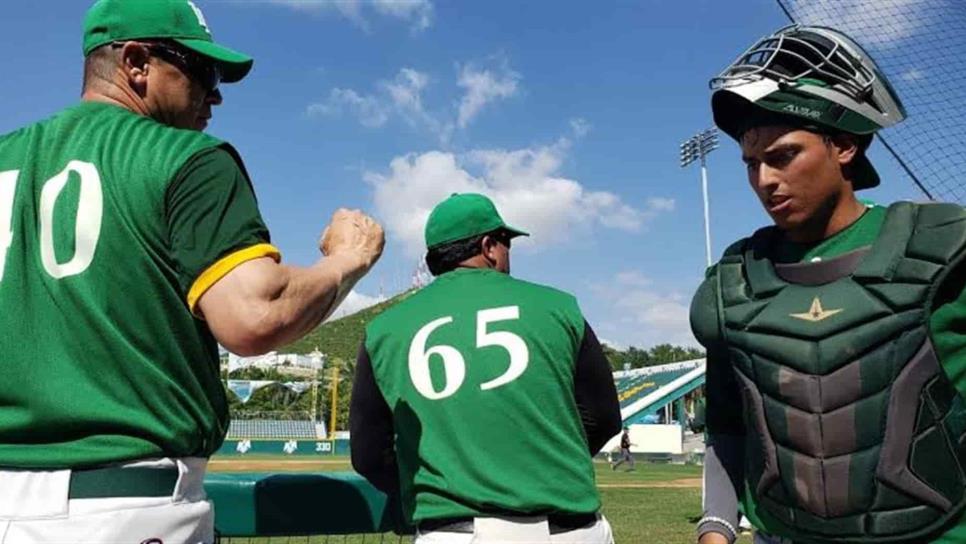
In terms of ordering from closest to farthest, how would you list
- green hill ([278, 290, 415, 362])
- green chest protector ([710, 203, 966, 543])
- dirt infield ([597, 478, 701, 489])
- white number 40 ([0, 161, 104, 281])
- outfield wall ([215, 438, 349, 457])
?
white number 40 ([0, 161, 104, 281]) → green chest protector ([710, 203, 966, 543]) → dirt infield ([597, 478, 701, 489]) → outfield wall ([215, 438, 349, 457]) → green hill ([278, 290, 415, 362])

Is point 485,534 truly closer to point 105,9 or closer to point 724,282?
point 724,282

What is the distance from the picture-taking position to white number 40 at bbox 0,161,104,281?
2.08m

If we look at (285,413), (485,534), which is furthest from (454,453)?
(285,413)

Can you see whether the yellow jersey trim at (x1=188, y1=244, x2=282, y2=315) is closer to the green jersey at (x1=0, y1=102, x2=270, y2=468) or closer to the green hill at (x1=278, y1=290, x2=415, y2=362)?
the green jersey at (x1=0, y1=102, x2=270, y2=468)

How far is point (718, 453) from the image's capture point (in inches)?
105

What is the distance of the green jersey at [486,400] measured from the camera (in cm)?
310

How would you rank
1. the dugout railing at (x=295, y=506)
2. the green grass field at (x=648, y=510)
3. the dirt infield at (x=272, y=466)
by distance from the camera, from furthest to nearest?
the dirt infield at (x=272, y=466), the green grass field at (x=648, y=510), the dugout railing at (x=295, y=506)

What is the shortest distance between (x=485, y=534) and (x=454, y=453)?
0.29 m

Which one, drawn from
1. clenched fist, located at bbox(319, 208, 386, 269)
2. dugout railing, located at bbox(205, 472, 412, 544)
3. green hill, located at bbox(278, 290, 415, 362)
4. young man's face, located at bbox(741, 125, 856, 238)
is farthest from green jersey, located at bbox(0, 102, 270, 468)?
green hill, located at bbox(278, 290, 415, 362)

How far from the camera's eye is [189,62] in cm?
234

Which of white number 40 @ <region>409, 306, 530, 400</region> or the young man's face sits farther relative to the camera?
white number 40 @ <region>409, 306, 530, 400</region>

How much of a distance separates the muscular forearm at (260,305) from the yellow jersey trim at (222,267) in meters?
0.01

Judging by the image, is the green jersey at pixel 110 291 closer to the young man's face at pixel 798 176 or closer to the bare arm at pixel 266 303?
the bare arm at pixel 266 303

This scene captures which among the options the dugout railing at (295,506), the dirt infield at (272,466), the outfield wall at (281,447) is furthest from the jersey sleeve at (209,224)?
the outfield wall at (281,447)
